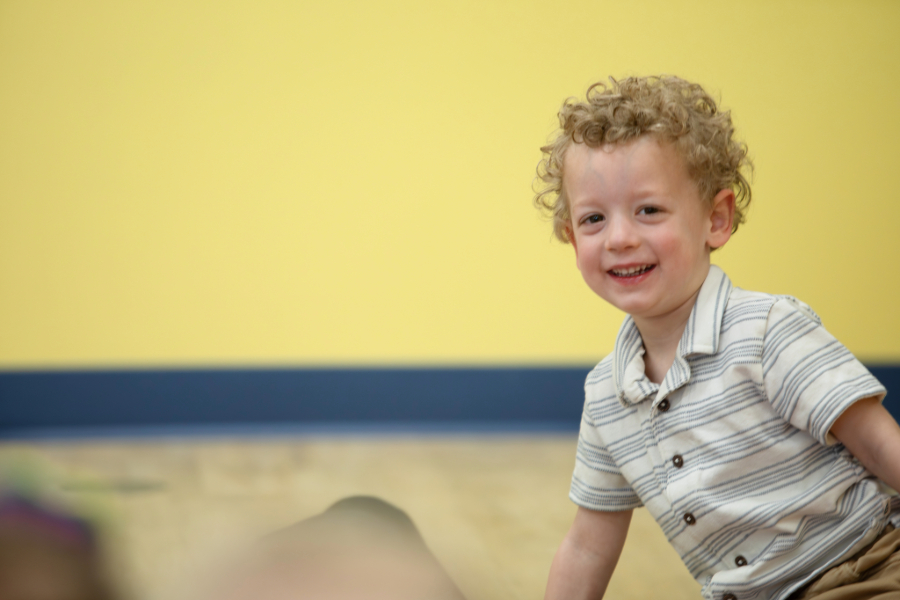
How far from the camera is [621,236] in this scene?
70 centimetres

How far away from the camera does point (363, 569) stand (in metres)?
0.80

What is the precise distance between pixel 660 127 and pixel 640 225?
86mm

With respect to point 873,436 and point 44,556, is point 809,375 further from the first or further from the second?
point 44,556

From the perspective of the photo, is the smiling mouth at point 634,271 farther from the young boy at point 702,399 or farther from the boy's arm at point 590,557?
the boy's arm at point 590,557

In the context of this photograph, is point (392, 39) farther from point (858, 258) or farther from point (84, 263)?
point (858, 258)

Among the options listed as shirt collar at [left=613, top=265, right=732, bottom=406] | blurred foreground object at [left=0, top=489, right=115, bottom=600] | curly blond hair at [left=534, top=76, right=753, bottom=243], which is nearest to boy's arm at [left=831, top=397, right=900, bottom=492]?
shirt collar at [left=613, top=265, right=732, bottom=406]

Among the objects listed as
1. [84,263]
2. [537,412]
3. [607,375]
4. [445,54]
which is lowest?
[537,412]

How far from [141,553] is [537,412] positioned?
53.3 inches

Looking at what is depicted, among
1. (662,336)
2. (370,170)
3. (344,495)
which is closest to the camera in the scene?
(662,336)

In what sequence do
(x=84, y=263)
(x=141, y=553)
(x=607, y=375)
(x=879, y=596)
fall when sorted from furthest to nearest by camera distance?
1. (x=84, y=263)
2. (x=141, y=553)
3. (x=607, y=375)
4. (x=879, y=596)

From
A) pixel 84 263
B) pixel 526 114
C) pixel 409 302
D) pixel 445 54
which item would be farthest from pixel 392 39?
pixel 84 263

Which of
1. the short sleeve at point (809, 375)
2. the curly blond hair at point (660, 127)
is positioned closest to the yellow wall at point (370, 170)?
the curly blond hair at point (660, 127)

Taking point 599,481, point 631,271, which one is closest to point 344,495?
point 599,481

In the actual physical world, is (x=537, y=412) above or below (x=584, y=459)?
below
